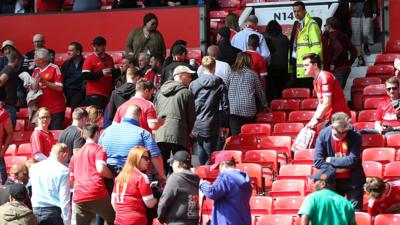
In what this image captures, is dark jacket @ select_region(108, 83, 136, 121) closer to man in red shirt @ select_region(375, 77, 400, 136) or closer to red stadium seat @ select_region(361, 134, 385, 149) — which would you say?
red stadium seat @ select_region(361, 134, 385, 149)

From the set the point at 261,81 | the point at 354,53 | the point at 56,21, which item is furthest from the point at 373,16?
the point at 56,21

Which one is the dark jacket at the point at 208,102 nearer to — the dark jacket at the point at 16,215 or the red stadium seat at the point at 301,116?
the red stadium seat at the point at 301,116

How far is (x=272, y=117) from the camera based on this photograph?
57.6ft

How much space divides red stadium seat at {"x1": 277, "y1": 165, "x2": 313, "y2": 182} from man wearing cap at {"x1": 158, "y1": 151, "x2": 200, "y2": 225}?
1.97 m

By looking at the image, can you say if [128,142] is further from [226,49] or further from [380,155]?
[226,49]

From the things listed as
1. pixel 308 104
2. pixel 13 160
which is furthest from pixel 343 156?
pixel 13 160

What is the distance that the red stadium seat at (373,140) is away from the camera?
616 inches

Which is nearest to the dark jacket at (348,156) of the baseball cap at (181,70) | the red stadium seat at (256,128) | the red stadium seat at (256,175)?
the red stadium seat at (256,175)

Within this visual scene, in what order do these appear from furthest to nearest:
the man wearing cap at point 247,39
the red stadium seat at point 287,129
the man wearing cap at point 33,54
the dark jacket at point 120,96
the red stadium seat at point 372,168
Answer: the man wearing cap at point 33,54 < the man wearing cap at point 247,39 < the red stadium seat at point 287,129 < the dark jacket at point 120,96 < the red stadium seat at point 372,168

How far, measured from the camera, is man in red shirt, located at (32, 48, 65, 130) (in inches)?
711

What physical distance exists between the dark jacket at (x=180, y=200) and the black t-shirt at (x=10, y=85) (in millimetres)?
5223

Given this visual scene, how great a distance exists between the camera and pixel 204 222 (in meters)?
14.2

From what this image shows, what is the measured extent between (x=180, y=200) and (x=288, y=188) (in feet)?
6.05

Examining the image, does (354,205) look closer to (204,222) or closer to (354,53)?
(204,222)
